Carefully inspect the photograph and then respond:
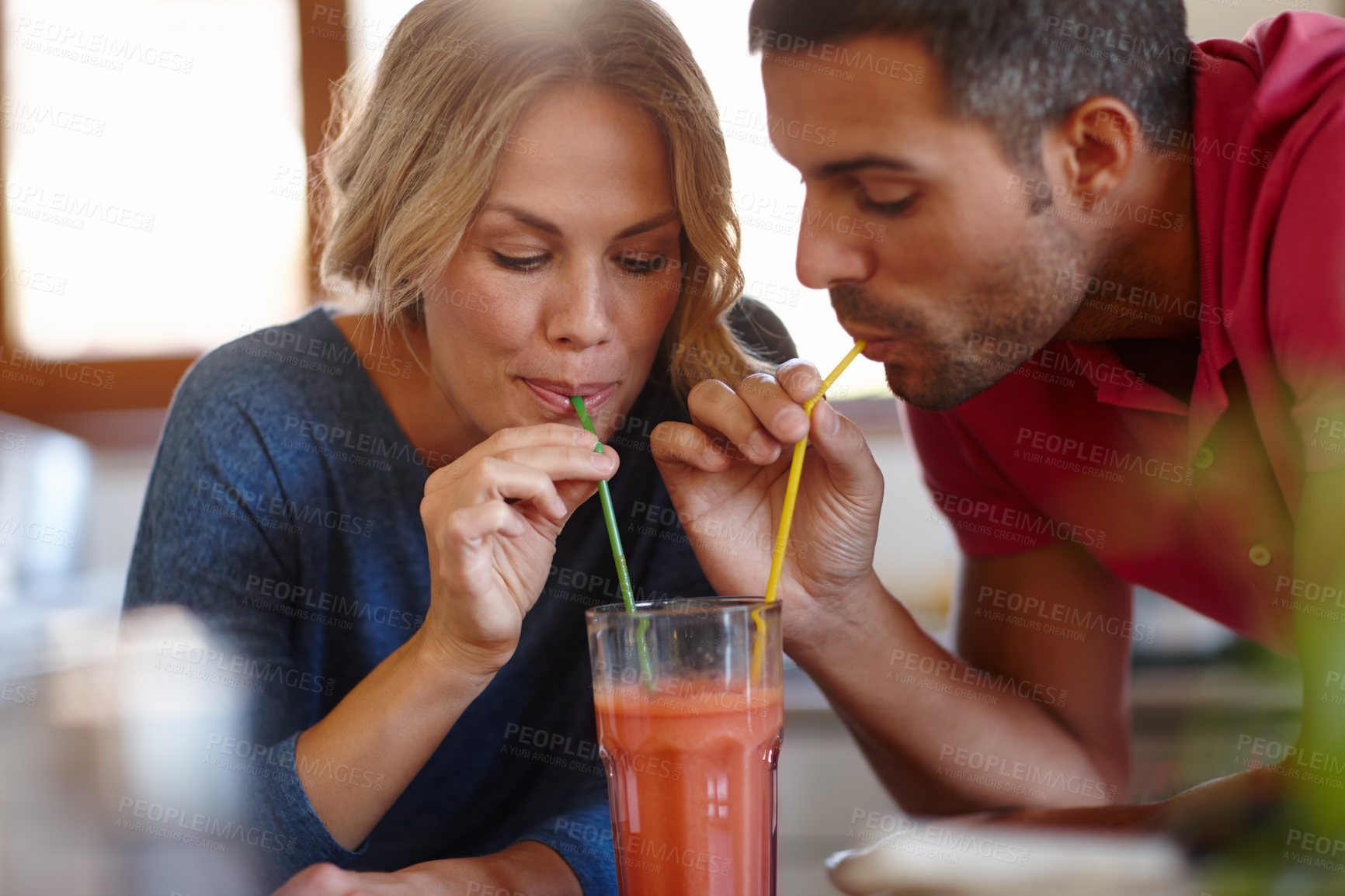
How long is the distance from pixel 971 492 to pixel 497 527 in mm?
842

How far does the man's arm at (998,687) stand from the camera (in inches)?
57.1

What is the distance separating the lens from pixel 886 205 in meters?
1.20

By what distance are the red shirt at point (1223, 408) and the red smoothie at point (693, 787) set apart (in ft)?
2.04

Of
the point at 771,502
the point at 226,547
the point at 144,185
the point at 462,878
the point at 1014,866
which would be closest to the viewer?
the point at 1014,866

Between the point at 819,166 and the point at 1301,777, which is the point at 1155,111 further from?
the point at 1301,777

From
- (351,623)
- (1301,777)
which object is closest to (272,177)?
(351,623)

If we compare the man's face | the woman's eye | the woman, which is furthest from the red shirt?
the woman

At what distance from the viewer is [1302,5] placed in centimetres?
362

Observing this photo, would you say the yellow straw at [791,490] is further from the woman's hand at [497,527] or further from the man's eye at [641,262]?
the man's eye at [641,262]

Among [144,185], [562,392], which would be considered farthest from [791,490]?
[144,185]

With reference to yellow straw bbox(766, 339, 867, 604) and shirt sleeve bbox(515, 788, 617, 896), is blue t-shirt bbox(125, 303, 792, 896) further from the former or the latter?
yellow straw bbox(766, 339, 867, 604)

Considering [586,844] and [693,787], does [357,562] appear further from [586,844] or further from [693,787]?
[693,787]

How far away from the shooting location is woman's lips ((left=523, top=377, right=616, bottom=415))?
1.37 meters

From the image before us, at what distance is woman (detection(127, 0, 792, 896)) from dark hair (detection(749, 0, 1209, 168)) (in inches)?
11.0
